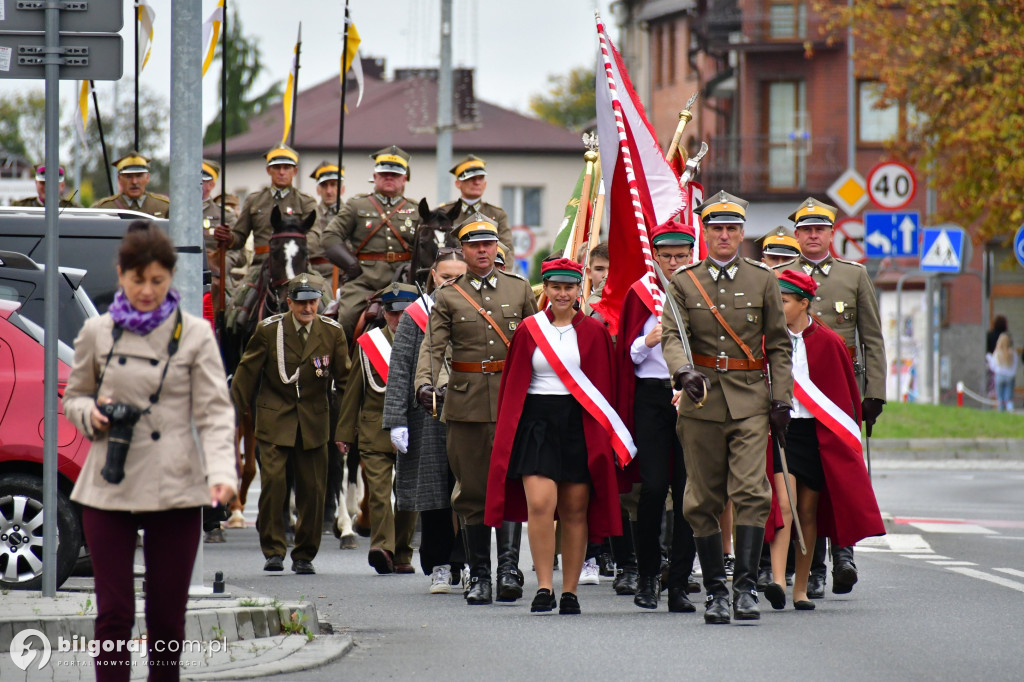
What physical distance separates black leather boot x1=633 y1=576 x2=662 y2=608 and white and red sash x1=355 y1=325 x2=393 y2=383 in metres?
3.31

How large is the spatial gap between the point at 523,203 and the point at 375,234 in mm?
61904

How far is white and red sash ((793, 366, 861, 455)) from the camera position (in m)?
11.0

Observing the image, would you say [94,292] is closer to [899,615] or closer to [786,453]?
[786,453]

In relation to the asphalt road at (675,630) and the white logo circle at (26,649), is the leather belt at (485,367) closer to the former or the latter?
the asphalt road at (675,630)

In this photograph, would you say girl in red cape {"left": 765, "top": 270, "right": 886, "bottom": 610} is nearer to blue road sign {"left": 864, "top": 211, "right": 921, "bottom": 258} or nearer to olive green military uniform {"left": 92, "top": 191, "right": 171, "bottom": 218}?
olive green military uniform {"left": 92, "top": 191, "right": 171, "bottom": 218}

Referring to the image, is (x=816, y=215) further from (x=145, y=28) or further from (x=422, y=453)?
(x=145, y=28)

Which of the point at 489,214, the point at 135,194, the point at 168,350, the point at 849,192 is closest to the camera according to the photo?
the point at 168,350

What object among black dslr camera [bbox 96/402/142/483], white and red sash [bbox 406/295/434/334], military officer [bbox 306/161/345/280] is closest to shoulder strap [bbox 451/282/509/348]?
white and red sash [bbox 406/295/434/334]

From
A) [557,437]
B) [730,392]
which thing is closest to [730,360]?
[730,392]

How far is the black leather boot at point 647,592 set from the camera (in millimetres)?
10805

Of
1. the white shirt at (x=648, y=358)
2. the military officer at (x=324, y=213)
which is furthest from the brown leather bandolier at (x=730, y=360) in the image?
the military officer at (x=324, y=213)

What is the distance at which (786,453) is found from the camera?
11.2 m

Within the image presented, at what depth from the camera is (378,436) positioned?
43.7 ft

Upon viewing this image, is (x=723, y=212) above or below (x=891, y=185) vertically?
below
